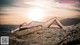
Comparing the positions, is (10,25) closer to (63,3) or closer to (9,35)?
(9,35)

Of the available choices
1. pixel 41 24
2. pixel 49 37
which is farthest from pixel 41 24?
pixel 49 37

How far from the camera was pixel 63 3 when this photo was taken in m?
1.78

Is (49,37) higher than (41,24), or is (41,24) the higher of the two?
(41,24)

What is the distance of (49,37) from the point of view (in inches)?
68.8

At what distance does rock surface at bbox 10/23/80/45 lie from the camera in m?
1.73

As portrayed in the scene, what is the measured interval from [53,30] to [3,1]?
581 millimetres

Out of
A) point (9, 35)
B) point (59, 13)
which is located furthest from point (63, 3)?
point (9, 35)

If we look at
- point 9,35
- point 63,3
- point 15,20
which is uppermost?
point 63,3

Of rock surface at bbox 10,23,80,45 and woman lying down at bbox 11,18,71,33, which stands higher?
woman lying down at bbox 11,18,71,33

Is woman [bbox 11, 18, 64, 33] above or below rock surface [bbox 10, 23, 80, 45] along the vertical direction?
above

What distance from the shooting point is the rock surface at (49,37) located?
173cm

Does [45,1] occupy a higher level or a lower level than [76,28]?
higher

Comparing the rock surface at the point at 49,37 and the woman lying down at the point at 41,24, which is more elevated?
the woman lying down at the point at 41,24

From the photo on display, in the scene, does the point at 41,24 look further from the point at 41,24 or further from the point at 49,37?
the point at 49,37
